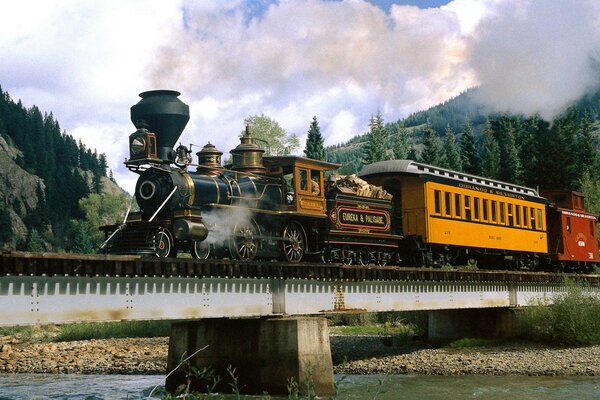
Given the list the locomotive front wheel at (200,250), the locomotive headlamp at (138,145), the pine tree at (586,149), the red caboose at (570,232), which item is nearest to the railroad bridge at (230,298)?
the locomotive front wheel at (200,250)

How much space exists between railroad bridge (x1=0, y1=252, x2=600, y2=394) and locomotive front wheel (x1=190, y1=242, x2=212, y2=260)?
1265mm

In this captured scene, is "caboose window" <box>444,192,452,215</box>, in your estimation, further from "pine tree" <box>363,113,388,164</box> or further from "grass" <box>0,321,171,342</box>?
"pine tree" <box>363,113,388,164</box>

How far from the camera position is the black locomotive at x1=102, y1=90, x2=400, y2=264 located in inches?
835

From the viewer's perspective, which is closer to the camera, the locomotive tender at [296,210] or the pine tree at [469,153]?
the locomotive tender at [296,210]

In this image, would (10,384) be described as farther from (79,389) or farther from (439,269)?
(439,269)

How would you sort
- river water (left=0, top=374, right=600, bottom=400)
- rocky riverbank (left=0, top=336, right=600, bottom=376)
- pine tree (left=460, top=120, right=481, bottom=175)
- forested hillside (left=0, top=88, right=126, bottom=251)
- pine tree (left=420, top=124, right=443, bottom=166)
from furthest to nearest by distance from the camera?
1. forested hillside (left=0, top=88, right=126, bottom=251)
2. pine tree (left=460, top=120, right=481, bottom=175)
3. pine tree (left=420, top=124, right=443, bottom=166)
4. rocky riverbank (left=0, top=336, right=600, bottom=376)
5. river water (left=0, top=374, right=600, bottom=400)

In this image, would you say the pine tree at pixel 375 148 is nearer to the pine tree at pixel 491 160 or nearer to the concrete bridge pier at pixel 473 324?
the pine tree at pixel 491 160

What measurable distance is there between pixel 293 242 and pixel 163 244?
4.70 meters

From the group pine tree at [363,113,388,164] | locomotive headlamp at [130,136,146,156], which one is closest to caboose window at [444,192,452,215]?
locomotive headlamp at [130,136,146,156]

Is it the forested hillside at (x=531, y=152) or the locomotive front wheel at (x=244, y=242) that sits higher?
the forested hillside at (x=531, y=152)

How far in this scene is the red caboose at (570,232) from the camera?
1532 inches

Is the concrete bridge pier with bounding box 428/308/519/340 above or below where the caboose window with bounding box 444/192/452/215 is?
below

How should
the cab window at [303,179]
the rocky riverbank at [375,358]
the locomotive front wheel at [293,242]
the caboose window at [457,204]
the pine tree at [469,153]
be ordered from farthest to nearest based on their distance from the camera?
the pine tree at [469,153]
the caboose window at [457,204]
the rocky riverbank at [375,358]
the cab window at [303,179]
the locomotive front wheel at [293,242]

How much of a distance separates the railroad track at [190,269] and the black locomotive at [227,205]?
1.35 meters
